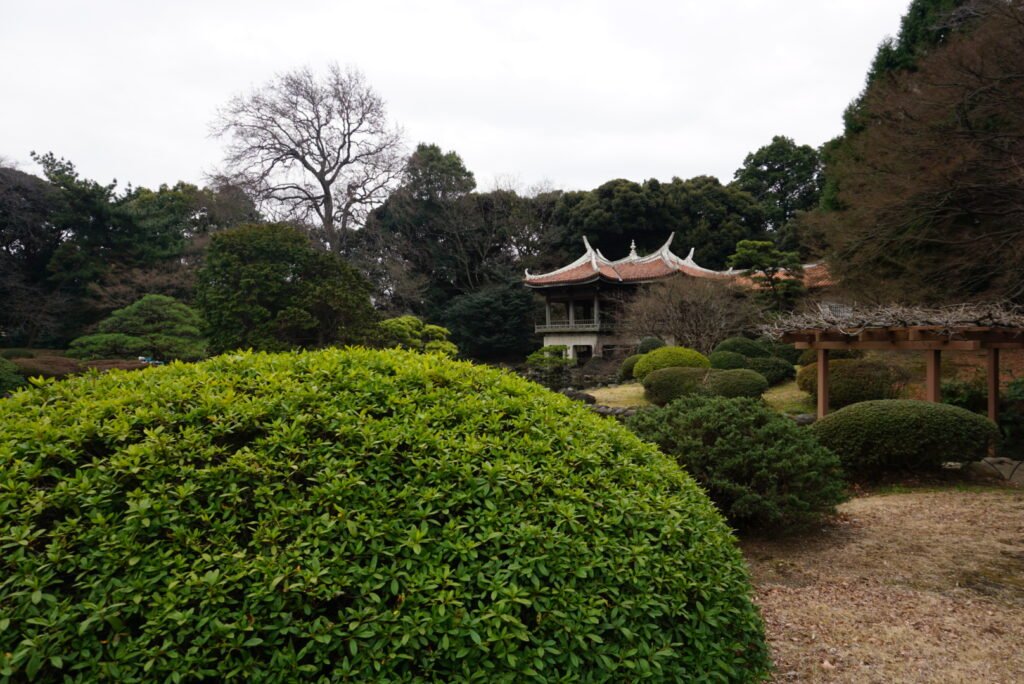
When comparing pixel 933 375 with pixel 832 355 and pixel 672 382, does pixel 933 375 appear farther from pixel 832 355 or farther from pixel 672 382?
pixel 832 355

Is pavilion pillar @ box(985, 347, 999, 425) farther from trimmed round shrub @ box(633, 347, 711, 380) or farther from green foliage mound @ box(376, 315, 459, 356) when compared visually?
green foliage mound @ box(376, 315, 459, 356)

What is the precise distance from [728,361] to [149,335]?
15.0 meters

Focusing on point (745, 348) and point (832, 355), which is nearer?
point (832, 355)

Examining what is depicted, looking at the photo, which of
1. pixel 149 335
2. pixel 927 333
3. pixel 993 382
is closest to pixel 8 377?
pixel 149 335

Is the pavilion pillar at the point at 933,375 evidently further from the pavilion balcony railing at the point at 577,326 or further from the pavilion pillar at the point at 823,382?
the pavilion balcony railing at the point at 577,326

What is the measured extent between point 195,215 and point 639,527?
31.2 m

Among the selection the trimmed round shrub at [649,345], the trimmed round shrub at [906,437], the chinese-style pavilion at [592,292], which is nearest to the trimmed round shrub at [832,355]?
the trimmed round shrub at [649,345]

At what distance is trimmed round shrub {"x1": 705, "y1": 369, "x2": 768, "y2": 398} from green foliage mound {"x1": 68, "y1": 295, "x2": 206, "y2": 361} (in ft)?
41.1

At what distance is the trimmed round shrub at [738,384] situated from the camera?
1305 centimetres

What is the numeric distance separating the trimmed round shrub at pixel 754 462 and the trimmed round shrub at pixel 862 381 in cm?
754

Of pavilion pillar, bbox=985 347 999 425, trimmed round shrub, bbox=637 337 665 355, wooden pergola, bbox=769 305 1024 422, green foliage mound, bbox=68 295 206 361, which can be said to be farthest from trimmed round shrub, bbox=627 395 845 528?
green foliage mound, bbox=68 295 206 361

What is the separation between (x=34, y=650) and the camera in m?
1.41

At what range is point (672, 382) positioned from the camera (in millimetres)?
14109

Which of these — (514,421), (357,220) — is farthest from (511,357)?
(514,421)
